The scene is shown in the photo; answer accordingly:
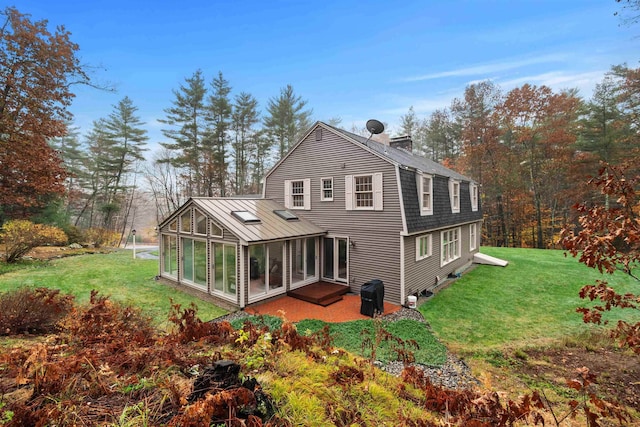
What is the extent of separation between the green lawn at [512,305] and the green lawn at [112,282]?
22.0 ft

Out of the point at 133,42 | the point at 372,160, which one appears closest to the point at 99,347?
the point at 372,160

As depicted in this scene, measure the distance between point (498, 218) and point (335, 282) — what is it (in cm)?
1896

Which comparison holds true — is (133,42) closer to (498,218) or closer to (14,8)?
(14,8)

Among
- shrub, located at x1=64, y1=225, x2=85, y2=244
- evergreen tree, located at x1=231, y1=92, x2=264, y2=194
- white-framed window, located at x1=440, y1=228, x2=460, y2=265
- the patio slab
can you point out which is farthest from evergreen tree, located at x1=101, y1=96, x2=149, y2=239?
white-framed window, located at x1=440, y1=228, x2=460, y2=265

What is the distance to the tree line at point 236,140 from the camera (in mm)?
12625

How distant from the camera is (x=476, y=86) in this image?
21234 millimetres

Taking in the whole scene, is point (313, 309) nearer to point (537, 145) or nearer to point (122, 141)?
point (537, 145)

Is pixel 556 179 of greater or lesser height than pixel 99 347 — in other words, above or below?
above

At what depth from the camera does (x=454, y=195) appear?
41.4 feet

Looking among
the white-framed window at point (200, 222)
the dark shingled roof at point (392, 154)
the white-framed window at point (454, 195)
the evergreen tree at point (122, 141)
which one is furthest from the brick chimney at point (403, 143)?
the evergreen tree at point (122, 141)

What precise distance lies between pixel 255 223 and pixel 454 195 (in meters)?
8.97

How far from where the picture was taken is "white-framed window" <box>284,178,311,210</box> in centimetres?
1138

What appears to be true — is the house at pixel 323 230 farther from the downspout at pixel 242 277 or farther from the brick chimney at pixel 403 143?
the brick chimney at pixel 403 143

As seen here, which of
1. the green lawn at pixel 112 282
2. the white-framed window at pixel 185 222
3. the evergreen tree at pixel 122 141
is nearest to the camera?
the green lawn at pixel 112 282
